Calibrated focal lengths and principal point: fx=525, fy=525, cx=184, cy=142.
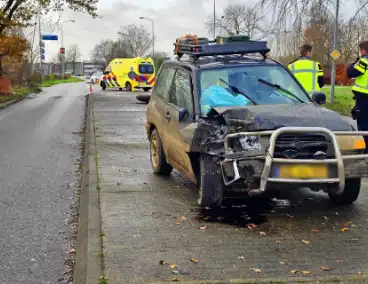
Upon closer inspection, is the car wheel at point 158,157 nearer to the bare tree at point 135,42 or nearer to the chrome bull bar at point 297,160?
the chrome bull bar at point 297,160

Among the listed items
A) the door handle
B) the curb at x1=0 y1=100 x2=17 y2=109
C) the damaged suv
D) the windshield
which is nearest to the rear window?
the curb at x1=0 y1=100 x2=17 y2=109

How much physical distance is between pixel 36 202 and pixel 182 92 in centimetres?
232

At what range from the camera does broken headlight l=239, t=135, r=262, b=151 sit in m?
5.06

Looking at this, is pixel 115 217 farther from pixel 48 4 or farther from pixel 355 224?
pixel 48 4

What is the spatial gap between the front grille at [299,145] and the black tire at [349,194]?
0.97 m

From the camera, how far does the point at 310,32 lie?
13.0 metres

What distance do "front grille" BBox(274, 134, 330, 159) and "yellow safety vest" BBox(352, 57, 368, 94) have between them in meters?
3.37

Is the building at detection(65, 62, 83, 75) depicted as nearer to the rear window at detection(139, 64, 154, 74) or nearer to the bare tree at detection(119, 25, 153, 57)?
the bare tree at detection(119, 25, 153, 57)

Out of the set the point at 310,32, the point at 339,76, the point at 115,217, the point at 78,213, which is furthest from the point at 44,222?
the point at 339,76

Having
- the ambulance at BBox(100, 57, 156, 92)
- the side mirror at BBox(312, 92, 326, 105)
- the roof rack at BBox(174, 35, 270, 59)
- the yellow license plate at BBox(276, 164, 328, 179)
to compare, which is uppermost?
the ambulance at BBox(100, 57, 156, 92)

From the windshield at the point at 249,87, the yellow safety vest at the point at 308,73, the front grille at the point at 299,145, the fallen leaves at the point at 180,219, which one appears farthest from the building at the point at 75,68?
the front grille at the point at 299,145

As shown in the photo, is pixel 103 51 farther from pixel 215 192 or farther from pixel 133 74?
pixel 215 192

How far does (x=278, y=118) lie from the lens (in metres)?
5.22

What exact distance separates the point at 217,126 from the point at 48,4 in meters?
22.2
